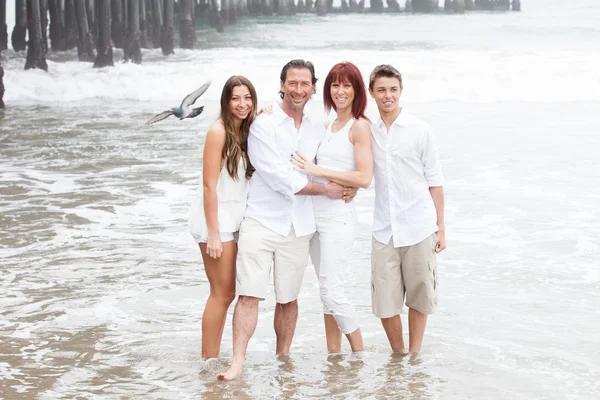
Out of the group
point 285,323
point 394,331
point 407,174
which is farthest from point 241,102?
point 394,331

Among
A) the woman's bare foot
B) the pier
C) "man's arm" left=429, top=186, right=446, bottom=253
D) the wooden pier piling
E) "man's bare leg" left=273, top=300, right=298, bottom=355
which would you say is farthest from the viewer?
the pier

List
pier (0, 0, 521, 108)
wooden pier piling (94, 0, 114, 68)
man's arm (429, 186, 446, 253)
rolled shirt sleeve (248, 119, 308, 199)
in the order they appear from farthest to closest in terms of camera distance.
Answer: pier (0, 0, 521, 108), wooden pier piling (94, 0, 114, 68), man's arm (429, 186, 446, 253), rolled shirt sleeve (248, 119, 308, 199)

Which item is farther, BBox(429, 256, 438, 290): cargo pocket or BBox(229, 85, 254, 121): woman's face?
BBox(429, 256, 438, 290): cargo pocket

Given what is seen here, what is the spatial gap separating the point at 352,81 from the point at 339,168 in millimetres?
393

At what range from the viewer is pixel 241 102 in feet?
13.7

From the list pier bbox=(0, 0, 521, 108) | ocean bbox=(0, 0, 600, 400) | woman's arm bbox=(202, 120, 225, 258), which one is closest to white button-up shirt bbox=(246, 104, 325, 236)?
woman's arm bbox=(202, 120, 225, 258)

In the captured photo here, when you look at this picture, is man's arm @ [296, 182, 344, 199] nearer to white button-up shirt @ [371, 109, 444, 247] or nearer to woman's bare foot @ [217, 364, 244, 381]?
white button-up shirt @ [371, 109, 444, 247]

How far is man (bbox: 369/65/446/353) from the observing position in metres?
4.28

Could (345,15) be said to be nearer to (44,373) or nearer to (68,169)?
(68,169)

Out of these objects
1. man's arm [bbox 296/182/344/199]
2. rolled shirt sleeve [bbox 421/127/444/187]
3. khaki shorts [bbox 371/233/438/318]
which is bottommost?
khaki shorts [bbox 371/233/438/318]

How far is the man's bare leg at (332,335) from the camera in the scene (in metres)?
4.53

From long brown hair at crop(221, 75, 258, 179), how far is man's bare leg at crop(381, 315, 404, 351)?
1.00 m

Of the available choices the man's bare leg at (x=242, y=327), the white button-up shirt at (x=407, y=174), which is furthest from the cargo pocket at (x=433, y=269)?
the man's bare leg at (x=242, y=327)

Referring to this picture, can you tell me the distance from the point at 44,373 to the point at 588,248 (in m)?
4.11
